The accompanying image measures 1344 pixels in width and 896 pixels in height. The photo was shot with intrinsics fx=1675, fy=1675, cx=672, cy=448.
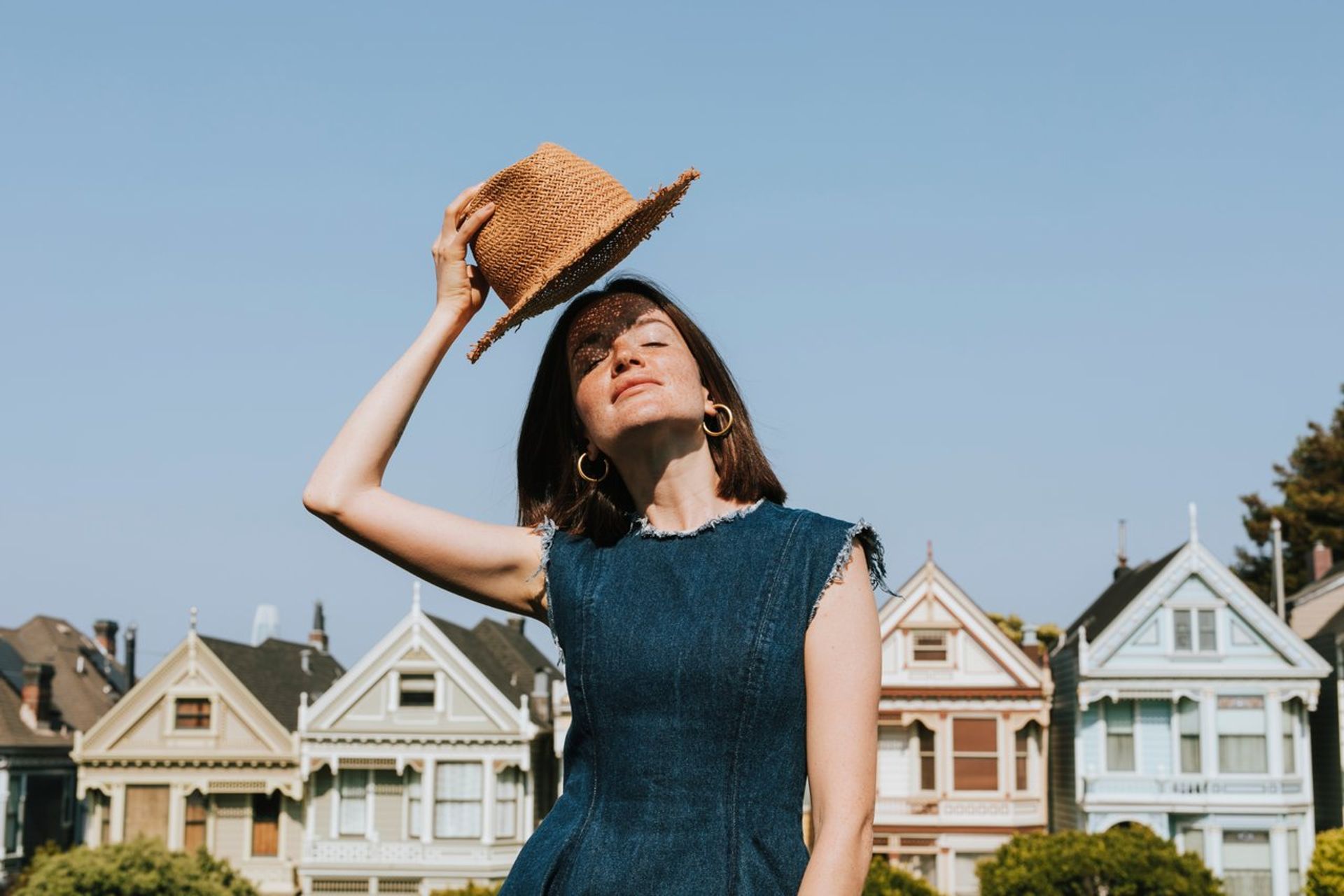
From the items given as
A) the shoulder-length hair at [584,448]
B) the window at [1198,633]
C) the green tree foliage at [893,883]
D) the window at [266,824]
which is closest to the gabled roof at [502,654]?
the window at [266,824]

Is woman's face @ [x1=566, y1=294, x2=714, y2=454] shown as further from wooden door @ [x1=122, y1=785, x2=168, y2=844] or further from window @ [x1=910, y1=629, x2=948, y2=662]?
wooden door @ [x1=122, y1=785, x2=168, y2=844]

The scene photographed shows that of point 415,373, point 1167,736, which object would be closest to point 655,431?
point 415,373

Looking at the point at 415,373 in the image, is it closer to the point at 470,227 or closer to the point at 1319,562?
the point at 470,227

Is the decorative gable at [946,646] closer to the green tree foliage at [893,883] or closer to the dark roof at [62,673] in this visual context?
the green tree foliage at [893,883]

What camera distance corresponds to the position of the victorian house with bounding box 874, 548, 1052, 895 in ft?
107

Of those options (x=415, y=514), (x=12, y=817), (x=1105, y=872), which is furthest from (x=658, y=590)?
(x=12, y=817)

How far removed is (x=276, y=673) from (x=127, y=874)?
24.6ft

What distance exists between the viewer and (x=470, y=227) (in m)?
3.38

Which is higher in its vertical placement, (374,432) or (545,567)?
(374,432)

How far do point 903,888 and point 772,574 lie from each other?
2689 centimetres

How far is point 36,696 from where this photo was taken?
1547 inches

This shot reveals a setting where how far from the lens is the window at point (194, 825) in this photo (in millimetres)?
35062

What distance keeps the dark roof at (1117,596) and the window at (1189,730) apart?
2126 millimetres

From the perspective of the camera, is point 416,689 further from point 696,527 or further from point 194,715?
point 696,527
